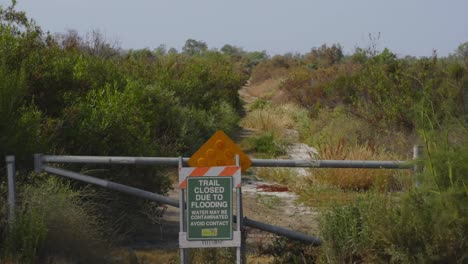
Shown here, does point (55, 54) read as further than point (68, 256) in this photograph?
Yes

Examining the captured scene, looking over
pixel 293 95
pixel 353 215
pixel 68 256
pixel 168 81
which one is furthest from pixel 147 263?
pixel 293 95

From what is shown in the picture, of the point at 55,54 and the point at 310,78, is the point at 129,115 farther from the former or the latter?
the point at 310,78

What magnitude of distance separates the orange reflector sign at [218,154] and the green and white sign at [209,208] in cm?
17

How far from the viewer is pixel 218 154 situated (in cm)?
757

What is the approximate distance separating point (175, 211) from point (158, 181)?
5.54ft

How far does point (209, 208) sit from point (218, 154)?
1.74 feet

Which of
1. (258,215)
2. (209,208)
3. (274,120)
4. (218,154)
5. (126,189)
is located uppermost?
(274,120)

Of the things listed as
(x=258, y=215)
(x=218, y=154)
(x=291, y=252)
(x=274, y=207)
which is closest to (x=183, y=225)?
(x=218, y=154)

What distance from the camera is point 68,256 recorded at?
792 cm

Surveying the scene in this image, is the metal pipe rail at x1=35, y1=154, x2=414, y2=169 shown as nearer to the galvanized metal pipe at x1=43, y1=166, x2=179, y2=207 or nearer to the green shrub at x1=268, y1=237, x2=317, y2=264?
the galvanized metal pipe at x1=43, y1=166, x2=179, y2=207

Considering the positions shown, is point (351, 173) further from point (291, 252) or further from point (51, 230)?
point (51, 230)

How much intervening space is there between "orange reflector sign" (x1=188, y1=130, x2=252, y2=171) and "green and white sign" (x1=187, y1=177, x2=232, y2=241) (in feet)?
0.54

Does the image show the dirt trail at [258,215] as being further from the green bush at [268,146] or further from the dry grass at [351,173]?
the green bush at [268,146]

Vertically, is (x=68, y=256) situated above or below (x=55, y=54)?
below
